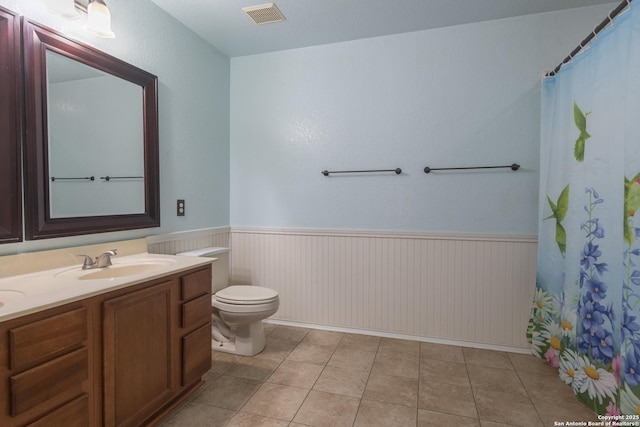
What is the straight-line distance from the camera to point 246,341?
2.27m

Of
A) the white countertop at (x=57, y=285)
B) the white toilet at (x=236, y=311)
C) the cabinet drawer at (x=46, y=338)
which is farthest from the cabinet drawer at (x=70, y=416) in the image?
the white toilet at (x=236, y=311)

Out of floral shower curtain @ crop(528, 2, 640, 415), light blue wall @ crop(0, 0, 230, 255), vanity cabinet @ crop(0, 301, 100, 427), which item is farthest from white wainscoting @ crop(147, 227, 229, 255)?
floral shower curtain @ crop(528, 2, 640, 415)

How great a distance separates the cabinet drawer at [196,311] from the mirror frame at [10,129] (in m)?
0.79

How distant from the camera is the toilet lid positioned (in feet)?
6.89

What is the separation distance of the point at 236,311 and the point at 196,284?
46cm

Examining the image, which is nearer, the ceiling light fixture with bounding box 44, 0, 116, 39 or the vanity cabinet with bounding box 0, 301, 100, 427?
the vanity cabinet with bounding box 0, 301, 100, 427

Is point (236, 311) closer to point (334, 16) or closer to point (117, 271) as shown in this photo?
point (117, 271)

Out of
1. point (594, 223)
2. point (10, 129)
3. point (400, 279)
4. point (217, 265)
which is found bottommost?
point (400, 279)

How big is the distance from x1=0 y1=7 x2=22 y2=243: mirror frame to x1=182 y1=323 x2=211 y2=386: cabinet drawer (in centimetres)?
90

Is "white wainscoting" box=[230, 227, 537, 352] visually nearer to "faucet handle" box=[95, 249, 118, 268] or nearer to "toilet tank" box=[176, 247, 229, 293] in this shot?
"toilet tank" box=[176, 247, 229, 293]

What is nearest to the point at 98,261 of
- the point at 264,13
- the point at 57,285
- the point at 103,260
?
the point at 103,260

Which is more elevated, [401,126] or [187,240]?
[401,126]

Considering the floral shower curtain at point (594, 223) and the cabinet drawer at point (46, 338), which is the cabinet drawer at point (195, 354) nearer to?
the cabinet drawer at point (46, 338)

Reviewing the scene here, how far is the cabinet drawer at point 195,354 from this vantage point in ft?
5.41
